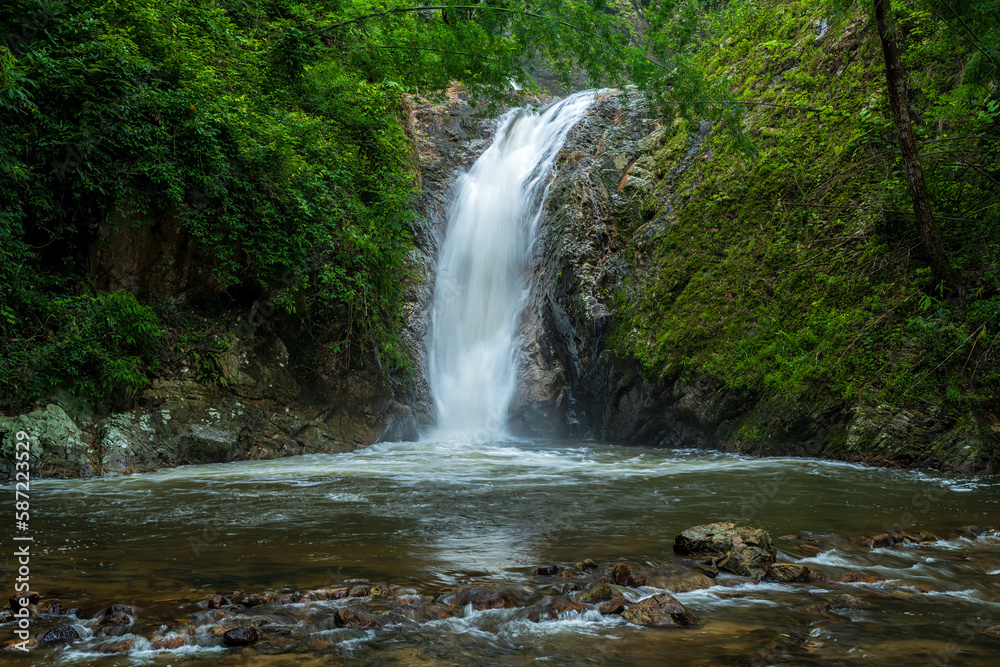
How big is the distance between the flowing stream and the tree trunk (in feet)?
8.97

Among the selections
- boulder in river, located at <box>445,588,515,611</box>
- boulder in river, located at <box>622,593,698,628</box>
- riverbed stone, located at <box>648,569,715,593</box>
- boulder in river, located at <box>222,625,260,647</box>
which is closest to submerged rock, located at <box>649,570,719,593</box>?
riverbed stone, located at <box>648,569,715,593</box>

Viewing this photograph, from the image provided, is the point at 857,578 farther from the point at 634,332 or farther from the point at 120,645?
the point at 634,332

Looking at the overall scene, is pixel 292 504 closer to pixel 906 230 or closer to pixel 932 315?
pixel 932 315

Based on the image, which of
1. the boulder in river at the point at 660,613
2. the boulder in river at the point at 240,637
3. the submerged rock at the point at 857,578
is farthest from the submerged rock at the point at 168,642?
the submerged rock at the point at 857,578

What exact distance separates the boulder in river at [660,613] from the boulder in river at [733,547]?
2.69 feet

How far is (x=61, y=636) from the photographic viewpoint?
2.76 metres

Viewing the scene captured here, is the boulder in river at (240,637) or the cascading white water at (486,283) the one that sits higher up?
the cascading white water at (486,283)

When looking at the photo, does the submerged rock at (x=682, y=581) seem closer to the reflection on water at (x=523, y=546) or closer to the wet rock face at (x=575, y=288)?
the reflection on water at (x=523, y=546)

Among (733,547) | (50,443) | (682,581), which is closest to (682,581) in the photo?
(682,581)

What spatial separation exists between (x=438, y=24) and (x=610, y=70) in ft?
11.1

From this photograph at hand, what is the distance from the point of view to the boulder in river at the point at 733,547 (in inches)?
150

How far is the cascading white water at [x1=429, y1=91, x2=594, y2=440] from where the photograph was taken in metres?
14.1

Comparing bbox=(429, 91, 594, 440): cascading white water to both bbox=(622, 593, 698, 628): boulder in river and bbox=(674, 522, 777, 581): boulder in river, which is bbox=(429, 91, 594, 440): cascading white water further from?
bbox=(622, 593, 698, 628): boulder in river

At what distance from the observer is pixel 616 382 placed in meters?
12.1
